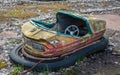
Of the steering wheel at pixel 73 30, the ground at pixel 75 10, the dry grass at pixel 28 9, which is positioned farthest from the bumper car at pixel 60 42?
the dry grass at pixel 28 9

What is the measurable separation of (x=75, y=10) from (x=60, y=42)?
298 inches

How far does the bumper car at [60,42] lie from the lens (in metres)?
8.44

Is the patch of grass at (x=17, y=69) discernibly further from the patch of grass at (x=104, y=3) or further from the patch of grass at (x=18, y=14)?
the patch of grass at (x=104, y=3)

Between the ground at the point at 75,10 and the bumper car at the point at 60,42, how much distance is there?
0.85 ft

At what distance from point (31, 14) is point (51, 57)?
6639 millimetres

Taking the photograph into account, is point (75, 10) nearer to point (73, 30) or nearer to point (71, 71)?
point (73, 30)

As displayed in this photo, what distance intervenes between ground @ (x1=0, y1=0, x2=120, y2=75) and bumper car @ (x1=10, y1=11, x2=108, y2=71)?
0.85 feet

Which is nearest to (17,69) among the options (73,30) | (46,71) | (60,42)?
(46,71)

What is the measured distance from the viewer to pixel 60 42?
8508 millimetres

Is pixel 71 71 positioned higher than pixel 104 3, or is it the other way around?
pixel 71 71

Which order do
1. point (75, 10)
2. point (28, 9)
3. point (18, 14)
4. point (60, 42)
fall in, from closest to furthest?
point (60, 42) < point (18, 14) < point (75, 10) < point (28, 9)

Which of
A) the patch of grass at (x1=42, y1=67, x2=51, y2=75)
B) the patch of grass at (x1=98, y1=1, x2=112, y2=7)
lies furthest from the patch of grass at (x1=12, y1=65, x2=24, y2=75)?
the patch of grass at (x1=98, y1=1, x2=112, y2=7)

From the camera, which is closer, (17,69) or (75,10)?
(17,69)

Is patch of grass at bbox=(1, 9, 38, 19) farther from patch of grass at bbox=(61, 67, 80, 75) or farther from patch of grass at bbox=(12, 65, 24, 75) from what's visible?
patch of grass at bbox=(61, 67, 80, 75)
